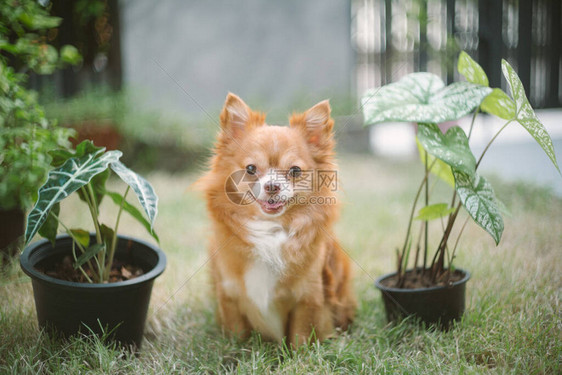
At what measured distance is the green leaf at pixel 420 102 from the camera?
1460 mm

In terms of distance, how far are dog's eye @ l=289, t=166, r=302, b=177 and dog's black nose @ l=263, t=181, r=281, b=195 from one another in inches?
3.0

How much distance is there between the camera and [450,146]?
4.96ft

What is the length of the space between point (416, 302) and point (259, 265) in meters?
0.65

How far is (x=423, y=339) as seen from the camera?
172 cm

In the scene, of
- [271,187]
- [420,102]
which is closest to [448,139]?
[420,102]

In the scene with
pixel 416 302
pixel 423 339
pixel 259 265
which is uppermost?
pixel 259 265

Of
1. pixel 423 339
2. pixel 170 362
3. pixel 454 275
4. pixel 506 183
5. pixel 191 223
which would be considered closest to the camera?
pixel 170 362

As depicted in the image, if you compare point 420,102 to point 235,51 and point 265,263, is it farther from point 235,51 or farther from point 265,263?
point 235,51

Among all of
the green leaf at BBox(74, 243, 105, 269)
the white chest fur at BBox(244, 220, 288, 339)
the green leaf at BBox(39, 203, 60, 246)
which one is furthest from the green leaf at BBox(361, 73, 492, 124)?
the green leaf at BBox(39, 203, 60, 246)

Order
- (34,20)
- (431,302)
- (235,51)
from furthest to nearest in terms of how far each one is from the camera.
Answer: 1. (235,51)
2. (34,20)
3. (431,302)

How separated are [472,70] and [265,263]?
101cm

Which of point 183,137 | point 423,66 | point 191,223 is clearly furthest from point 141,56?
point 423,66

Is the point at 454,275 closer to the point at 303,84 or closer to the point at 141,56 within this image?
the point at 303,84

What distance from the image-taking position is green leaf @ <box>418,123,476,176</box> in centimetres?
143
